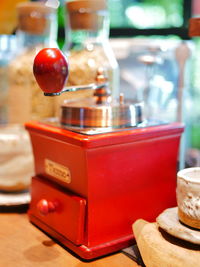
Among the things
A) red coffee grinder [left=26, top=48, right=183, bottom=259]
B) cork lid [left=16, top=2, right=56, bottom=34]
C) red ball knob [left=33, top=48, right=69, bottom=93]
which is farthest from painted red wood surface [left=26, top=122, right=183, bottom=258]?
cork lid [left=16, top=2, right=56, bottom=34]

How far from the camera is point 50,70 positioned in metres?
0.60

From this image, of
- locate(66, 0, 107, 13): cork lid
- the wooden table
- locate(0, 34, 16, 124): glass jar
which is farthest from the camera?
locate(0, 34, 16, 124): glass jar

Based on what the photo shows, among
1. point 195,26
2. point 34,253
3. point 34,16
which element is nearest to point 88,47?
point 34,16

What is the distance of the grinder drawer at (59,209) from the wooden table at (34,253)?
1.2 inches

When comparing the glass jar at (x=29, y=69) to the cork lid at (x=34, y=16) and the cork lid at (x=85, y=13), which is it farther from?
the cork lid at (x=85, y=13)

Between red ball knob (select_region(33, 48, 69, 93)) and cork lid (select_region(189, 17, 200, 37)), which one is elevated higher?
cork lid (select_region(189, 17, 200, 37))

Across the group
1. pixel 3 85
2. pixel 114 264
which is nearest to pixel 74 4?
pixel 3 85

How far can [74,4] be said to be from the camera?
96 cm

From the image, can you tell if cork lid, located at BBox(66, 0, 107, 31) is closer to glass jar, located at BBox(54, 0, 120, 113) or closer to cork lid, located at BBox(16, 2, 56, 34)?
glass jar, located at BBox(54, 0, 120, 113)

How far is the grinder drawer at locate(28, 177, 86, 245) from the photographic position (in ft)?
2.28

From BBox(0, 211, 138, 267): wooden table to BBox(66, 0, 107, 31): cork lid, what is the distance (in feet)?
1.70

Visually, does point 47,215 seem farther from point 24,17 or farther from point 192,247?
point 24,17

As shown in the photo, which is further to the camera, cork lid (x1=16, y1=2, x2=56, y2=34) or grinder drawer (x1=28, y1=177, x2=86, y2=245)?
cork lid (x1=16, y1=2, x2=56, y2=34)

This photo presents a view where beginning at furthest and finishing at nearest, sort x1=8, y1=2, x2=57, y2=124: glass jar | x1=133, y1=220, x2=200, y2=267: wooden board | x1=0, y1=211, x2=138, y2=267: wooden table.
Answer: x1=8, y1=2, x2=57, y2=124: glass jar < x1=0, y1=211, x2=138, y2=267: wooden table < x1=133, y1=220, x2=200, y2=267: wooden board
